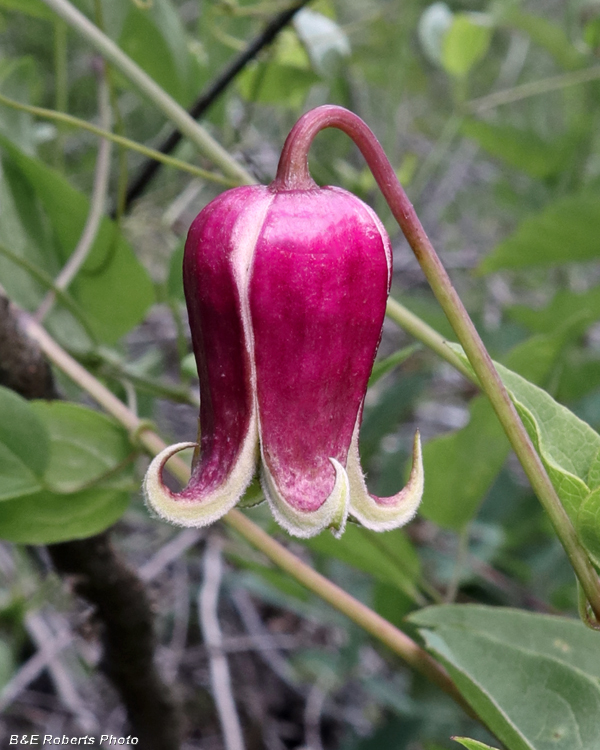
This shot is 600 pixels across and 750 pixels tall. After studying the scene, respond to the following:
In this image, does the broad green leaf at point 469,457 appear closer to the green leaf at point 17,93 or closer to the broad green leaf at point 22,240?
the broad green leaf at point 22,240

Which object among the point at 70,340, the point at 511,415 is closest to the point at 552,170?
the point at 70,340

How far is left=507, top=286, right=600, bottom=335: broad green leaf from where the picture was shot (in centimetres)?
107

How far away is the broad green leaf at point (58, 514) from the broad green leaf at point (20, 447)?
0.02 meters

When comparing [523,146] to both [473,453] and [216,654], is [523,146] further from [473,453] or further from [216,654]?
[216,654]

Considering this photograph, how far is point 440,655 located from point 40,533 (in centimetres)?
33

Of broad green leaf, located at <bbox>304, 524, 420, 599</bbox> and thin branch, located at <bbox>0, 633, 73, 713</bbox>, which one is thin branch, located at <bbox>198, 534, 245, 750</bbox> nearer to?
thin branch, located at <bbox>0, 633, 73, 713</bbox>

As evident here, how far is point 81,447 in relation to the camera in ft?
2.10

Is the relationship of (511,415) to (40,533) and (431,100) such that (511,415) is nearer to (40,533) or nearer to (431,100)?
(40,533)

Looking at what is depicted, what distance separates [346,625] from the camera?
4.33 feet

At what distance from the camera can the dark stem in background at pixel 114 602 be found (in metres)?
0.67

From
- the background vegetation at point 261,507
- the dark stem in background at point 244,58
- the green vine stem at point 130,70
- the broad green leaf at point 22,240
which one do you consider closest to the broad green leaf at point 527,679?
the background vegetation at point 261,507

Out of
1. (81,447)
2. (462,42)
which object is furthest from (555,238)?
(81,447)

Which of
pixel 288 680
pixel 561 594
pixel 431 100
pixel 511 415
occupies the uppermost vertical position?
pixel 511 415

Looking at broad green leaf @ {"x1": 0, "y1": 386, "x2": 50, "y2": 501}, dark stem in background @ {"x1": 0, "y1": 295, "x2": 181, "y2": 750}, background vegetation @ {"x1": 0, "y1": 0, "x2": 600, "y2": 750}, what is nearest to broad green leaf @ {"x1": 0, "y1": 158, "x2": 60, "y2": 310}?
background vegetation @ {"x1": 0, "y1": 0, "x2": 600, "y2": 750}
